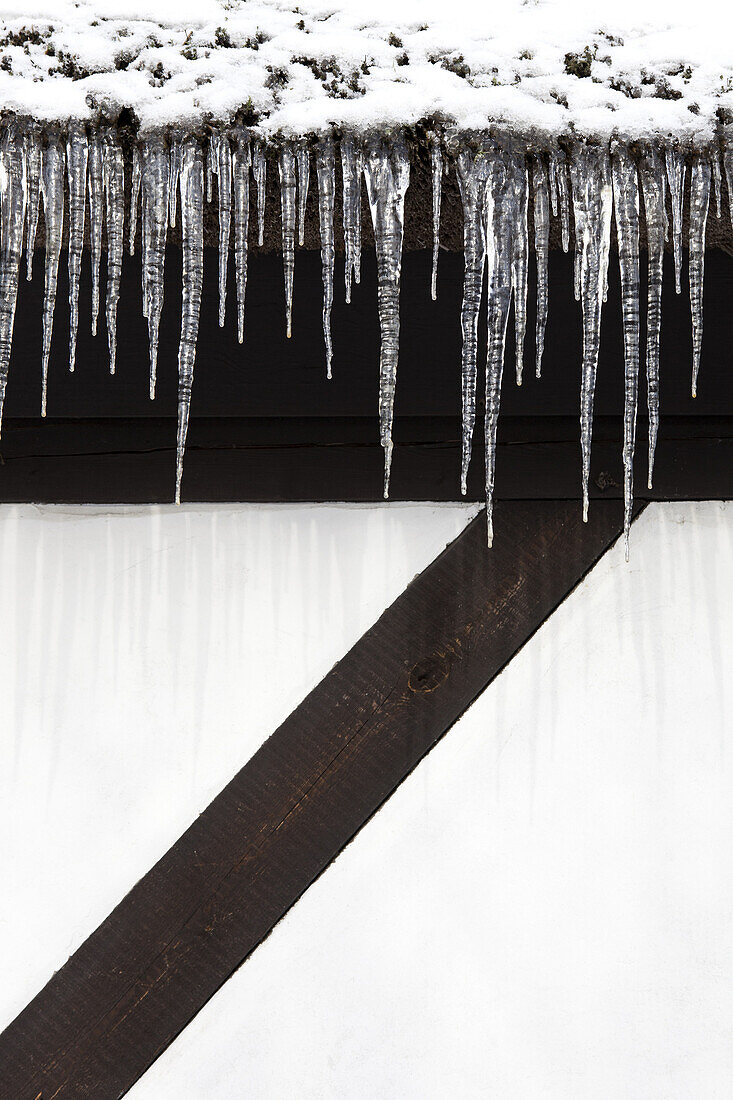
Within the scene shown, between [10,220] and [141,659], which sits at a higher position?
[10,220]

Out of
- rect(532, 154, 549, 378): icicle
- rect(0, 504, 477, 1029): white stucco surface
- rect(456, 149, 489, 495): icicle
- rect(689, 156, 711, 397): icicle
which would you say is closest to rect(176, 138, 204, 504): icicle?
rect(0, 504, 477, 1029): white stucco surface

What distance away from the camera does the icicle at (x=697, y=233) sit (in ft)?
4.48

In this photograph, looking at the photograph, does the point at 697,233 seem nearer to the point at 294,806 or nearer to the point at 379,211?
the point at 379,211

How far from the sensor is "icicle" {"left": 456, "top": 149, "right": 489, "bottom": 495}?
1348mm

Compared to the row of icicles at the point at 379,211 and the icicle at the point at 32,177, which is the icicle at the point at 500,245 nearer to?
the row of icicles at the point at 379,211

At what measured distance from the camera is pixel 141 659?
5.63 feet

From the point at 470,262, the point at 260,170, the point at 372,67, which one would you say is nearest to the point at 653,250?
the point at 470,262

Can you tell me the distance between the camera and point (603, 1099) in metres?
1.60

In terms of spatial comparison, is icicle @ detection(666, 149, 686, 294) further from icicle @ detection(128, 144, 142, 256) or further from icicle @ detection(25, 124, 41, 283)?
icicle @ detection(25, 124, 41, 283)

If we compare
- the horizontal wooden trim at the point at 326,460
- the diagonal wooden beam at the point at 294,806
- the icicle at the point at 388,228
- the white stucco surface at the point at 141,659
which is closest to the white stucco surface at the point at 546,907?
the diagonal wooden beam at the point at 294,806

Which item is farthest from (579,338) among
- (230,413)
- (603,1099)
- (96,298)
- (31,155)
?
(603,1099)

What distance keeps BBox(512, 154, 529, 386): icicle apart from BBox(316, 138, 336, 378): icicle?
0.31 metres

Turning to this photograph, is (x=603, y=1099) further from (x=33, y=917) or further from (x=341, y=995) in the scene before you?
(x=33, y=917)

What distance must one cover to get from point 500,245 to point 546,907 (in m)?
1.30
